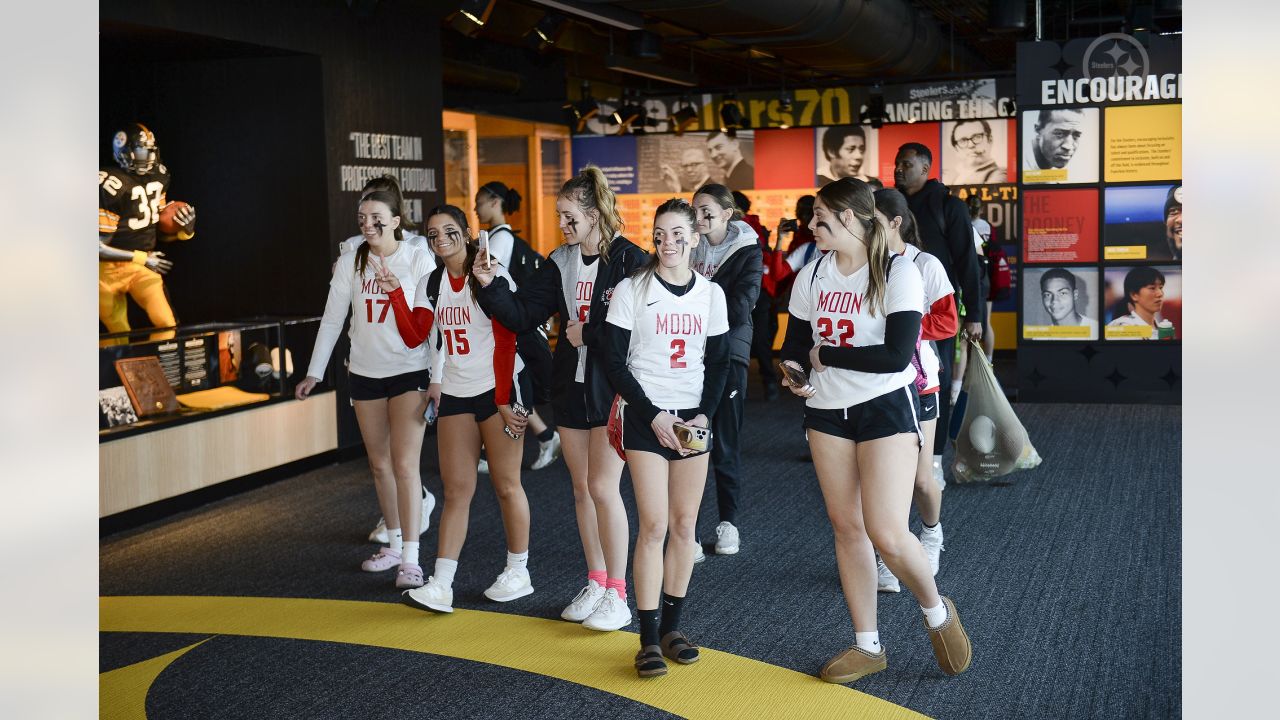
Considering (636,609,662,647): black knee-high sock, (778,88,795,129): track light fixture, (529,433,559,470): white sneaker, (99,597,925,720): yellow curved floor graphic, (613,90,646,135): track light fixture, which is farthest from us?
(613,90,646,135): track light fixture

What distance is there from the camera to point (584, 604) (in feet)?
14.1

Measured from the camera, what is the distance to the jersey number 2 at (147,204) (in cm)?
732

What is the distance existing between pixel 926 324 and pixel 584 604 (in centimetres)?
151

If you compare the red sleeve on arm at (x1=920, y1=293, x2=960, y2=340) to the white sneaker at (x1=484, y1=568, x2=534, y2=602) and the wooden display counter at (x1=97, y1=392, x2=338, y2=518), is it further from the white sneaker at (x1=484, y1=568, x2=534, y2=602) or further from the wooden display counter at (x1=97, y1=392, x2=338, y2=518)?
the wooden display counter at (x1=97, y1=392, x2=338, y2=518)

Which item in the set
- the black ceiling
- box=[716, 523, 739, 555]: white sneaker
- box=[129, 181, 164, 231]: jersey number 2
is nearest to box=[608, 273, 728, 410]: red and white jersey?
box=[716, 523, 739, 555]: white sneaker

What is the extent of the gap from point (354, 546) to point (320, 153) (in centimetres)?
A: 299

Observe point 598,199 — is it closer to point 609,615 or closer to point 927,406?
point 927,406

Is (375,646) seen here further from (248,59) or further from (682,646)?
(248,59)

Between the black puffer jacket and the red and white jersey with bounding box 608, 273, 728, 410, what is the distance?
130mm

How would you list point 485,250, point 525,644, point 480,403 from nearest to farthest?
1. point 485,250
2. point 525,644
3. point 480,403

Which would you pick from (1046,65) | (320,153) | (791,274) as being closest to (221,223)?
(320,153)

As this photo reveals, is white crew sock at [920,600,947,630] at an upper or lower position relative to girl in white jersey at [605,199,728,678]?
lower

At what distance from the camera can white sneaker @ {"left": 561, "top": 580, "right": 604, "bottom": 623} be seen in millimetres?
4301

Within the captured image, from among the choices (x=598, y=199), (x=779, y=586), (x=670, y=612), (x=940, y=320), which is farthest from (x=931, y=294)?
(x=670, y=612)
